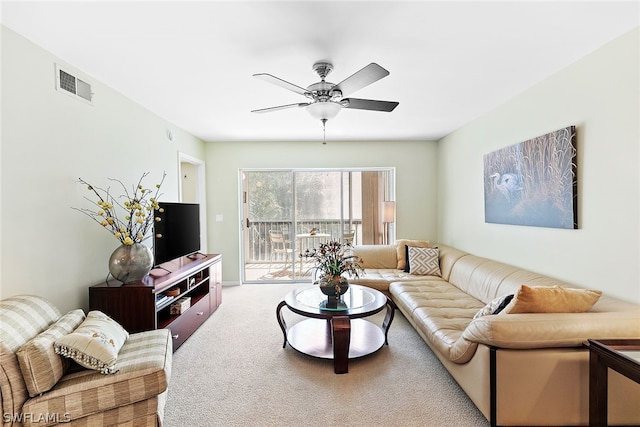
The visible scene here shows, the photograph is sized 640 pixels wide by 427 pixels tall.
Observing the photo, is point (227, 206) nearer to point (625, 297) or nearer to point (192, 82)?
point (192, 82)

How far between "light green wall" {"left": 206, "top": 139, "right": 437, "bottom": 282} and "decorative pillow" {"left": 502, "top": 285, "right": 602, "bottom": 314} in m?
3.46

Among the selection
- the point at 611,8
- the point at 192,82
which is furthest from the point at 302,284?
the point at 611,8

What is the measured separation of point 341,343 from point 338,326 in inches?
5.4

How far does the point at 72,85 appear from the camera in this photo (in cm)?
240

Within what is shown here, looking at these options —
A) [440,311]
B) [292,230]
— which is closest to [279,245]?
[292,230]

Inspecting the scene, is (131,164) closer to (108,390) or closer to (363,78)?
(108,390)

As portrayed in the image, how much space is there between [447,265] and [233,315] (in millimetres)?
2860

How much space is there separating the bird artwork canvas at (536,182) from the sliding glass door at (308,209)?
2.15m

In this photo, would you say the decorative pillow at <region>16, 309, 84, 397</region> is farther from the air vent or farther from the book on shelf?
the air vent

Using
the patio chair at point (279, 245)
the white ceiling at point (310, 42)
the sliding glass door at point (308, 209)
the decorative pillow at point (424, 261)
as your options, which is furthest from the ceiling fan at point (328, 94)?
the patio chair at point (279, 245)

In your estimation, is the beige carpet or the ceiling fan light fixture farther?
the ceiling fan light fixture

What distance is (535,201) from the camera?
9.14ft

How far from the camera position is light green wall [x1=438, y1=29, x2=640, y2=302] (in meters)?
2.01

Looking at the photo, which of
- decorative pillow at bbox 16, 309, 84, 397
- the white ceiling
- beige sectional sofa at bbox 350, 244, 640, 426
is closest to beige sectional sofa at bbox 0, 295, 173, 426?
decorative pillow at bbox 16, 309, 84, 397
